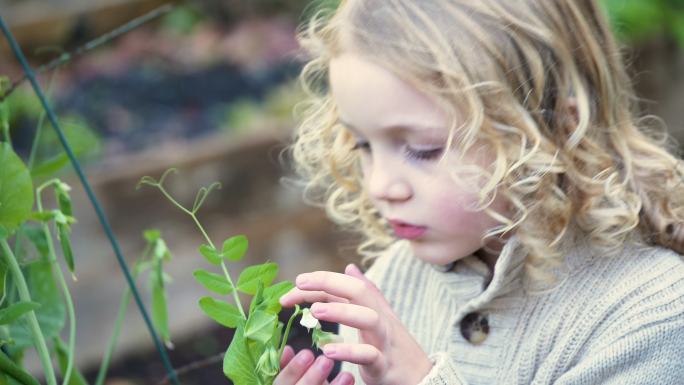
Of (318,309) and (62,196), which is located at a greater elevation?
(62,196)

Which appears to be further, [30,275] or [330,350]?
[30,275]

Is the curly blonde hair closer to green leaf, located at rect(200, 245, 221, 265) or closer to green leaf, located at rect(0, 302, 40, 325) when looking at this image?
green leaf, located at rect(200, 245, 221, 265)

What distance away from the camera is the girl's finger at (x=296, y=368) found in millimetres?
986

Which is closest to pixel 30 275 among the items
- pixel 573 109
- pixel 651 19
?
pixel 573 109

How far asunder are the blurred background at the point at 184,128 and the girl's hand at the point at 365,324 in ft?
3.54

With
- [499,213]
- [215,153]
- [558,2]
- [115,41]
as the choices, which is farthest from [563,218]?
[115,41]

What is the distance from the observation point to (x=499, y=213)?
1163 millimetres

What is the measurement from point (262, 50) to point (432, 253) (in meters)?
2.85

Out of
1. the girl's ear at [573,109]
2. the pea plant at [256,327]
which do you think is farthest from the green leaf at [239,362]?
the girl's ear at [573,109]

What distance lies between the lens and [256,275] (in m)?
0.96

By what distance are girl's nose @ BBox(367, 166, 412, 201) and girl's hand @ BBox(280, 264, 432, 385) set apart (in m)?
0.10

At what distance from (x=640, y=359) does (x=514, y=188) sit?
230mm

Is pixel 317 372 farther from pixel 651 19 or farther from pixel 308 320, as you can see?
pixel 651 19

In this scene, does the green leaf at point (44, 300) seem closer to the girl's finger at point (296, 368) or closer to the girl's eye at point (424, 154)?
the girl's finger at point (296, 368)
